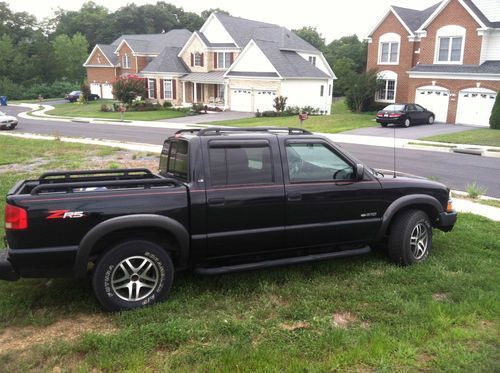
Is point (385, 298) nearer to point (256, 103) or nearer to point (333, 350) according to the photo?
point (333, 350)

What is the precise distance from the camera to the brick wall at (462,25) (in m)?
32.2

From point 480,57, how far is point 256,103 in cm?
1788

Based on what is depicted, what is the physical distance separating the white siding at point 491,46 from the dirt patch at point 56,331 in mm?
33544

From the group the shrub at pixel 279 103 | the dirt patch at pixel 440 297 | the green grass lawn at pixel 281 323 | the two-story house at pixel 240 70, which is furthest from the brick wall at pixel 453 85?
the dirt patch at pixel 440 297

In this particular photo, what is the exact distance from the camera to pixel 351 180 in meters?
5.88

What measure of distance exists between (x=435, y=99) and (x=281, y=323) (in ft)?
105

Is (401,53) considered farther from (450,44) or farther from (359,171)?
(359,171)

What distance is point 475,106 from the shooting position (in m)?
31.2

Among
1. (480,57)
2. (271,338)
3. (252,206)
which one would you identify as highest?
(480,57)

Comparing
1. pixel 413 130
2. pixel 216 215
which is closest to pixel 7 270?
pixel 216 215

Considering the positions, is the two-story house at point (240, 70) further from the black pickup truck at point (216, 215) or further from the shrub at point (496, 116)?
the black pickup truck at point (216, 215)

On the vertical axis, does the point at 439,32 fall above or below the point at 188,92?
above

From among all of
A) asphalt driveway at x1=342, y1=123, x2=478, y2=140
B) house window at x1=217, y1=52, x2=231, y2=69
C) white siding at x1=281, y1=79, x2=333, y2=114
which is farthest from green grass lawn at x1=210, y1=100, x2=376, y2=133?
house window at x1=217, y1=52, x2=231, y2=69

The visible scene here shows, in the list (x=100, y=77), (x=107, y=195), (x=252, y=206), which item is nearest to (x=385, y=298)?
(x=252, y=206)
